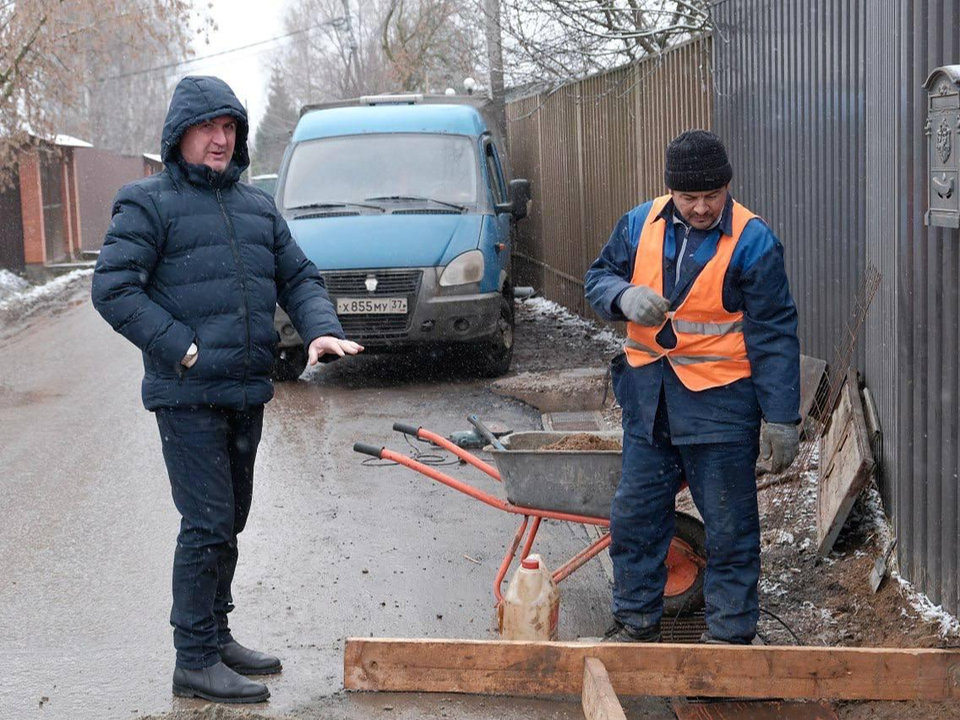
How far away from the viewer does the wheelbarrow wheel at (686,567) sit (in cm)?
534

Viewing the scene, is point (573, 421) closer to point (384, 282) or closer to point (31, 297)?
point (384, 282)

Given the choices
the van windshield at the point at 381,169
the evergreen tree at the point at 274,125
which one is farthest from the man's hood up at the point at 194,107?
the evergreen tree at the point at 274,125

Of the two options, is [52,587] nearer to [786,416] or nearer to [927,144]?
[786,416]

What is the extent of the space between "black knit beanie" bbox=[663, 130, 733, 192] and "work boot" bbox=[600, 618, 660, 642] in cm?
168

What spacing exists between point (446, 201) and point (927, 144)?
7.45m

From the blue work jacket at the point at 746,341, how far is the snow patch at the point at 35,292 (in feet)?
58.8

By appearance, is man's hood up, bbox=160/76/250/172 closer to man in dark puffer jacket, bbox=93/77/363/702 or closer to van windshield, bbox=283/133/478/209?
man in dark puffer jacket, bbox=93/77/363/702

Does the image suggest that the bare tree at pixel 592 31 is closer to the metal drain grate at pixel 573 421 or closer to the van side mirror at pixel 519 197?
the van side mirror at pixel 519 197

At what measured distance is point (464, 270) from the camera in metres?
11.5

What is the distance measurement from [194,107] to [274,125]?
3975 inches

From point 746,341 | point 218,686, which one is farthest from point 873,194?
point 218,686

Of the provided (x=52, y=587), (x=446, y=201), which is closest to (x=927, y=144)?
(x=52, y=587)

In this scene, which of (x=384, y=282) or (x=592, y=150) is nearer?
(x=384, y=282)

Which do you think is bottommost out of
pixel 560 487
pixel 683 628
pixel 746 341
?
pixel 683 628
